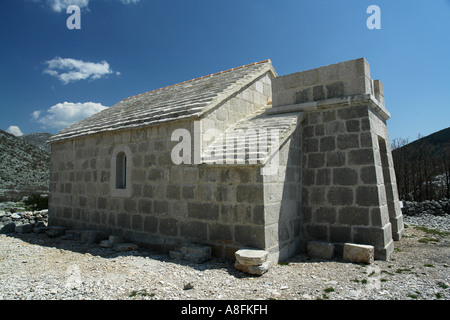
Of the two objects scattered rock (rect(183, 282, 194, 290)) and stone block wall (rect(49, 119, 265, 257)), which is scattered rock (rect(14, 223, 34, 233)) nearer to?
stone block wall (rect(49, 119, 265, 257))

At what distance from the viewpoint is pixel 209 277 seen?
446 centimetres

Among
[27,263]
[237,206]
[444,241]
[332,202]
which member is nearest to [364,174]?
[332,202]

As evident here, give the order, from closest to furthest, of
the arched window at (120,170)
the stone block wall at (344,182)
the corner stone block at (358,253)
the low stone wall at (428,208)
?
1. the corner stone block at (358,253)
2. the stone block wall at (344,182)
3. the arched window at (120,170)
4. the low stone wall at (428,208)

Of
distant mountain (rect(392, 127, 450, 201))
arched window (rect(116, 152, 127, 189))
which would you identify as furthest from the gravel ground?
distant mountain (rect(392, 127, 450, 201))

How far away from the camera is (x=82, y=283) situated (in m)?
4.26

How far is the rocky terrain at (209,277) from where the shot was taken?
3.80 meters

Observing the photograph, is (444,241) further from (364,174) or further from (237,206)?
(237,206)

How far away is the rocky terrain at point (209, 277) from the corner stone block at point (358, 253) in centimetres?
14

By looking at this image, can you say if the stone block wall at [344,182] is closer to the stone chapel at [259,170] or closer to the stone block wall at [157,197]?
the stone chapel at [259,170]

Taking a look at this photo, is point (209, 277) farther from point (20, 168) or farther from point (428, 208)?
point (20, 168)

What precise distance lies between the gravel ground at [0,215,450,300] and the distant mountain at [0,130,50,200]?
48.7 feet

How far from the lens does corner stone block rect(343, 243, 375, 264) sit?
5.07 meters

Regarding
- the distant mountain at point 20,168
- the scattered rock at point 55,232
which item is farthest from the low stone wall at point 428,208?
the distant mountain at point 20,168
